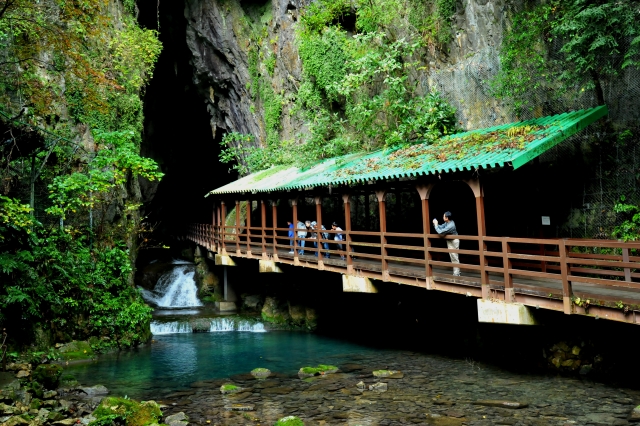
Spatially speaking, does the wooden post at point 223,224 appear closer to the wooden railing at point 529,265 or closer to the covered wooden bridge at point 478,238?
the covered wooden bridge at point 478,238

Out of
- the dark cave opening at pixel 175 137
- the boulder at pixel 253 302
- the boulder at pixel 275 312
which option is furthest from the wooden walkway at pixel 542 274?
the dark cave opening at pixel 175 137

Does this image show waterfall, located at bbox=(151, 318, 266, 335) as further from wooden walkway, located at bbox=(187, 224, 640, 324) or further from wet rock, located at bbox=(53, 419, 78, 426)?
wet rock, located at bbox=(53, 419, 78, 426)

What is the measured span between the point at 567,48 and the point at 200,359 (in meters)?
14.0

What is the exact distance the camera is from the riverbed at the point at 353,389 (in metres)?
9.97

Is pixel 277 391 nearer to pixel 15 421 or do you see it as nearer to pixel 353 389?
pixel 353 389

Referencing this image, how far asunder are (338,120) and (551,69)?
470 inches

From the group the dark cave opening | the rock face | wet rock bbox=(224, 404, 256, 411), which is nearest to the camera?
wet rock bbox=(224, 404, 256, 411)

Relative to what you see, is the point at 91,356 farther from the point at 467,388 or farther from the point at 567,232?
the point at 567,232

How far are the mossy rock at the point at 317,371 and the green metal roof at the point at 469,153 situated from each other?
5.50 meters

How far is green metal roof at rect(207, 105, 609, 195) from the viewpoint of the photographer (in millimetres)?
11125

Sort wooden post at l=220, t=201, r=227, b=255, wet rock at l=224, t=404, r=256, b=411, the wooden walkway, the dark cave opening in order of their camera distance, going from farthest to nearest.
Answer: the dark cave opening < wooden post at l=220, t=201, r=227, b=255 < wet rock at l=224, t=404, r=256, b=411 < the wooden walkway

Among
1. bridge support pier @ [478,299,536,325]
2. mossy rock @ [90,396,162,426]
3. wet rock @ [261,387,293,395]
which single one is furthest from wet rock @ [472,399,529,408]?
mossy rock @ [90,396,162,426]

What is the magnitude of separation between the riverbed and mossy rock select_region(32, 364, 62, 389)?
117cm

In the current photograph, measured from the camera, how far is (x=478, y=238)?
37.6ft
